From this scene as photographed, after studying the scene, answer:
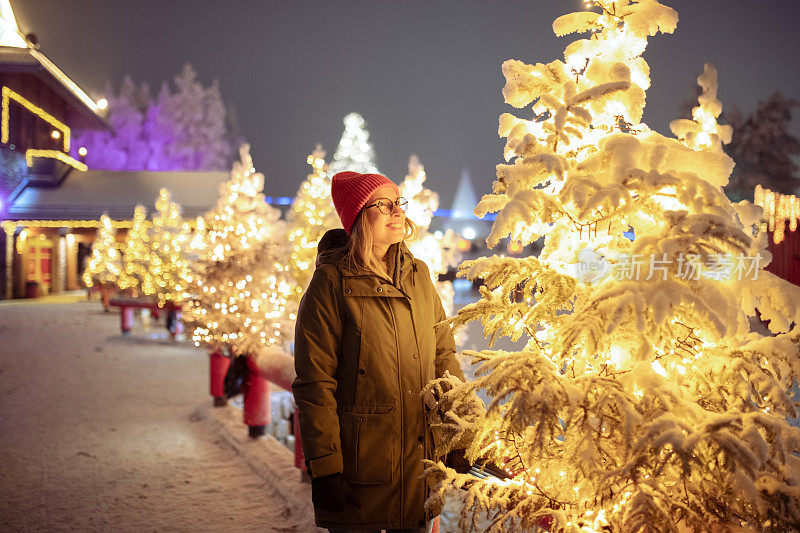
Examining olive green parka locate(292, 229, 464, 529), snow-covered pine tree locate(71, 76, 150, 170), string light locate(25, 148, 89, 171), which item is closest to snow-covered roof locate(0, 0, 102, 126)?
string light locate(25, 148, 89, 171)

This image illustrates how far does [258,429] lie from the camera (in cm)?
609

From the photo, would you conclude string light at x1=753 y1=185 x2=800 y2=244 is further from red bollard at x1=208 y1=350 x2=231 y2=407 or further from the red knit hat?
the red knit hat

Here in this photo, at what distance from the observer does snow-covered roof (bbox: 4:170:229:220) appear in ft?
90.3

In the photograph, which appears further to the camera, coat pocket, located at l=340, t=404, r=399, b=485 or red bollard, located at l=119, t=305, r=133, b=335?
red bollard, located at l=119, t=305, r=133, b=335

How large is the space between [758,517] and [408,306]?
4.62ft

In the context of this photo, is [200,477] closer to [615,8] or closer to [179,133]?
[615,8]

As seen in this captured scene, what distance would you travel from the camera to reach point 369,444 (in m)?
2.26

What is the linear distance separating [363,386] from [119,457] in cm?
456

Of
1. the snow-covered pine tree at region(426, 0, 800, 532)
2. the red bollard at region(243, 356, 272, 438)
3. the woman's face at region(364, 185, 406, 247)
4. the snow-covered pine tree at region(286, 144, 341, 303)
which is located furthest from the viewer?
the snow-covered pine tree at region(286, 144, 341, 303)

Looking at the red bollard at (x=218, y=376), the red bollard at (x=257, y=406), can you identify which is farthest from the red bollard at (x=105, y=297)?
the red bollard at (x=257, y=406)

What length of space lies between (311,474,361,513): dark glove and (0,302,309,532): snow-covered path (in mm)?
2146

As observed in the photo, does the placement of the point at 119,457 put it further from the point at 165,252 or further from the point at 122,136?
the point at 122,136

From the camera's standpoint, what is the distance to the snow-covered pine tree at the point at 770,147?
3008 centimetres

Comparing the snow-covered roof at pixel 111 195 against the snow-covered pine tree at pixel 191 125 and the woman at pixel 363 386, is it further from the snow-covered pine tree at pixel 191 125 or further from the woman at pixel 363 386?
the woman at pixel 363 386
